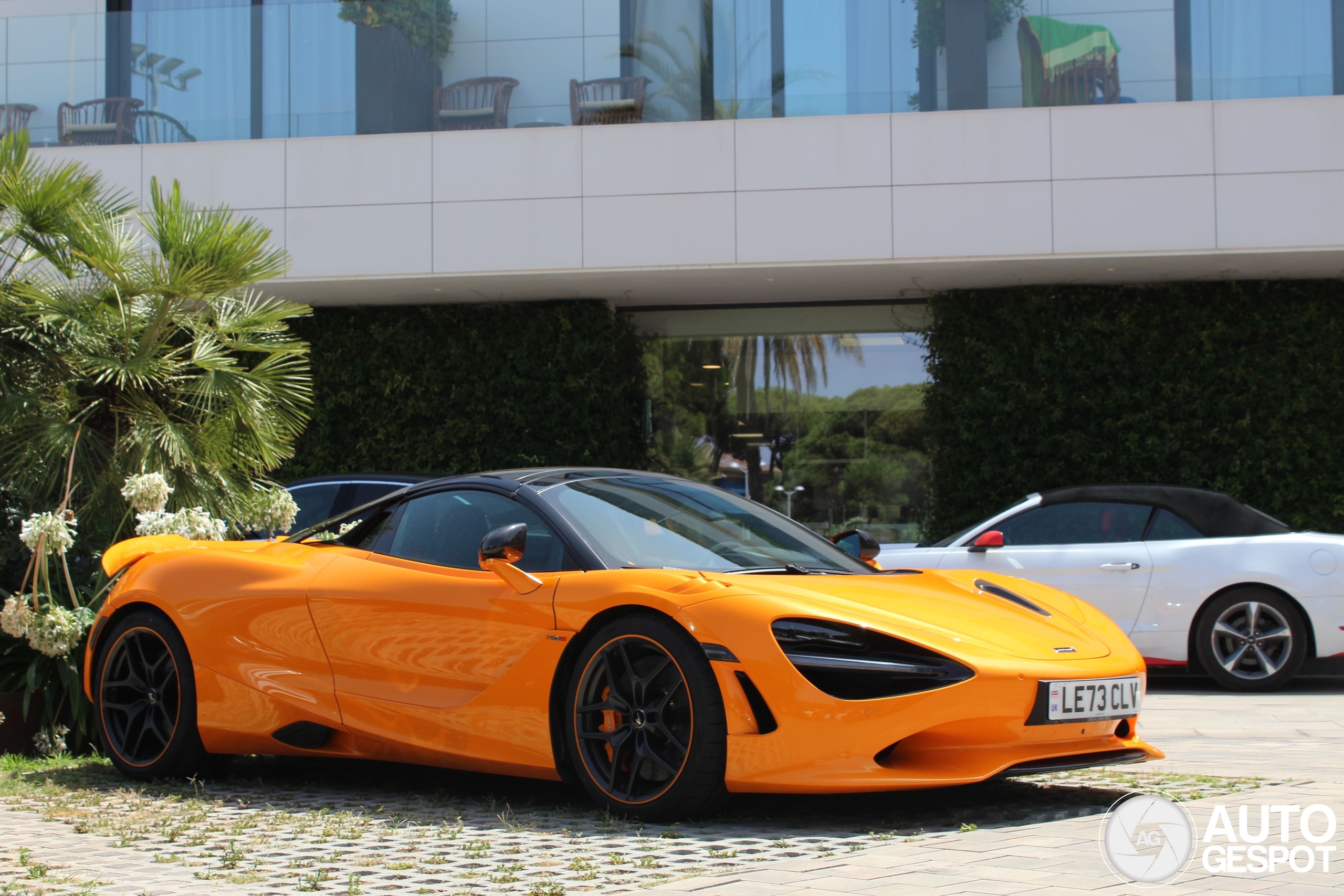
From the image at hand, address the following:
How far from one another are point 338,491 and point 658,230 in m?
4.78

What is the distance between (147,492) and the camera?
22.2 ft

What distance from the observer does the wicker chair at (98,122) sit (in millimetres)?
14781

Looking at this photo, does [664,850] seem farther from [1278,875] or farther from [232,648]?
[232,648]

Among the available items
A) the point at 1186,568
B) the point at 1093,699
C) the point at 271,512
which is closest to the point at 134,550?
the point at 271,512

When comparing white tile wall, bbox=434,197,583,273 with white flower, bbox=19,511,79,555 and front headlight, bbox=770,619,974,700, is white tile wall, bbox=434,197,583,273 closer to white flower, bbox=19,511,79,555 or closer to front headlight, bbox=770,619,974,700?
white flower, bbox=19,511,79,555

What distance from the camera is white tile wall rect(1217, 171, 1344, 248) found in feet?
43.1

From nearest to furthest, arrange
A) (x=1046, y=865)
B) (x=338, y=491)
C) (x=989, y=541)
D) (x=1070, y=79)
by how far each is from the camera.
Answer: (x=1046, y=865) < (x=989, y=541) < (x=338, y=491) < (x=1070, y=79)

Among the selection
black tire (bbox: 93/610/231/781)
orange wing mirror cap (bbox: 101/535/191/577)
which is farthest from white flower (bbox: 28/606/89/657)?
black tire (bbox: 93/610/231/781)

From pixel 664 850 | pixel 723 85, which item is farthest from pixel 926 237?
pixel 664 850

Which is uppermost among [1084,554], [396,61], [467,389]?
[396,61]

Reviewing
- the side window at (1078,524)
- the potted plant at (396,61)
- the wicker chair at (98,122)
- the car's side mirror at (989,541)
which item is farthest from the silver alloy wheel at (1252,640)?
the wicker chair at (98,122)

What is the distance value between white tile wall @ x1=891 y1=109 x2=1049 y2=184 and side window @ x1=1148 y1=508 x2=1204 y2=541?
5245mm

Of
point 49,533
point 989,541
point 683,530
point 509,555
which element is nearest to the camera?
point 509,555

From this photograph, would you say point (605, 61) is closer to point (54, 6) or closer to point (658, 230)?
point (658, 230)
